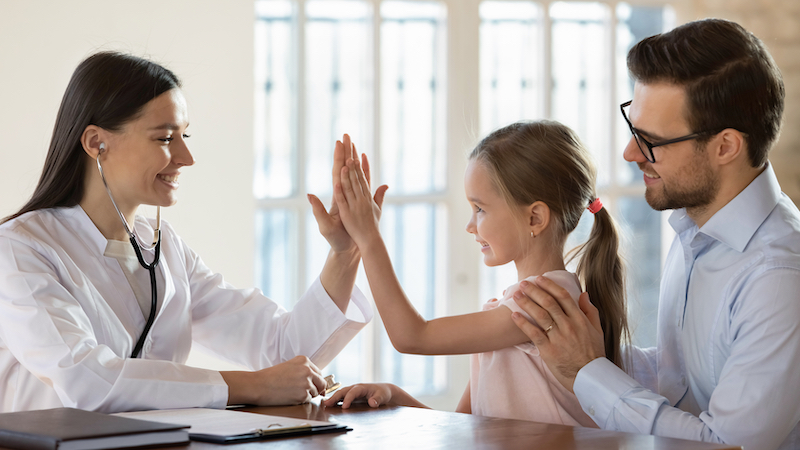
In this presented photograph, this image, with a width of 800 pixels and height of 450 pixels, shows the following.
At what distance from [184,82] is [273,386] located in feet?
5.65

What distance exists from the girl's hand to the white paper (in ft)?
1.75

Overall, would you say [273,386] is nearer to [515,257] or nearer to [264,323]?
[264,323]

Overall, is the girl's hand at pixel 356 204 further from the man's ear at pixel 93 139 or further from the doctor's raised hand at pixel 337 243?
the man's ear at pixel 93 139

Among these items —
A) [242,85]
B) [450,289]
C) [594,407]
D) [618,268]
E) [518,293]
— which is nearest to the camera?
[594,407]

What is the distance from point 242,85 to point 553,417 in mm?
1952

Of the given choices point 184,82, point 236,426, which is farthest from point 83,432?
point 184,82

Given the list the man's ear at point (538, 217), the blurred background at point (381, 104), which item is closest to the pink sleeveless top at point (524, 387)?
the man's ear at point (538, 217)

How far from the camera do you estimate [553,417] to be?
166 cm

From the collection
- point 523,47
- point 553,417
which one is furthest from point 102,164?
point 523,47

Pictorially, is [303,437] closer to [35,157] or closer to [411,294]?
[35,157]

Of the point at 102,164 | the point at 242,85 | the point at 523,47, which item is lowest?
the point at 102,164

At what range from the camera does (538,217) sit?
1.76 metres

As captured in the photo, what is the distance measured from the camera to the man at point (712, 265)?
55.7 inches

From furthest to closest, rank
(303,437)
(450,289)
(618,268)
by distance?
(450,289) → (618,268) → (303,437)
